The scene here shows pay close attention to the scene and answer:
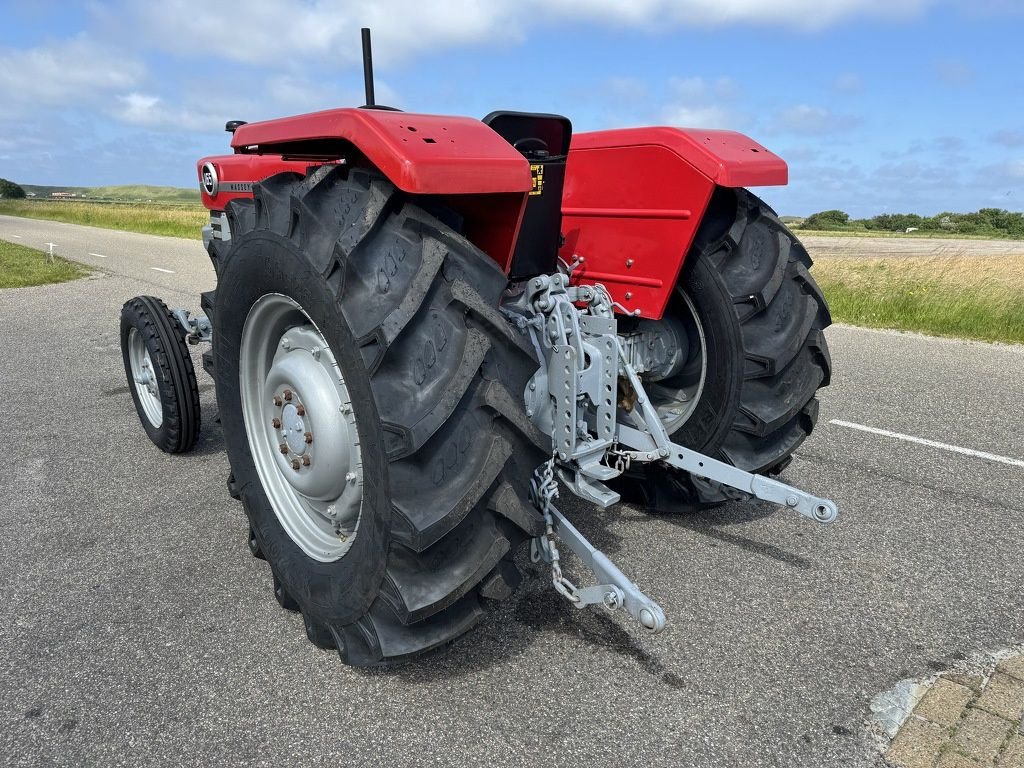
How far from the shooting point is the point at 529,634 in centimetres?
239

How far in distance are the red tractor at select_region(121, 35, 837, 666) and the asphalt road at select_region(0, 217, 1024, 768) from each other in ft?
0.72

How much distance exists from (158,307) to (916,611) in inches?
147

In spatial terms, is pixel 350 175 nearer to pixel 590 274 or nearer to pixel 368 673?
pixel 590 274

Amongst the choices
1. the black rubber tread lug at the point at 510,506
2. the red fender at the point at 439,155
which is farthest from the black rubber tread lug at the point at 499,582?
the red fender at the point at 439,155

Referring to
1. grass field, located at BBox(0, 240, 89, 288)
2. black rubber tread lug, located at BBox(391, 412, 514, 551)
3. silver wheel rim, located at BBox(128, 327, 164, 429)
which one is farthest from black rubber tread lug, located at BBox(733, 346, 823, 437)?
grass field, located at BBox(0, 240, 89, 288)

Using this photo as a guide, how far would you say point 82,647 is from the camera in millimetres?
2324

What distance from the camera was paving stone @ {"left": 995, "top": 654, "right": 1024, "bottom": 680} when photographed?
222 centimetres

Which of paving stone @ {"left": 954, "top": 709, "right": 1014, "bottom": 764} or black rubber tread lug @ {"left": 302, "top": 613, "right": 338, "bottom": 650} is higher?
black rubber tread lug @ {"left": 302, "top": 613, "right": 338, "bottom": 650}

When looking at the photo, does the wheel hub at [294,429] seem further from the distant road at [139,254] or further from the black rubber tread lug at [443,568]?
the distant road at [139,254]

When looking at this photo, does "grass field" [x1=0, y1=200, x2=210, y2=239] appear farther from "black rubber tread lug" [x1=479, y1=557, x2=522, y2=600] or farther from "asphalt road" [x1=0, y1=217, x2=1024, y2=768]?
"black rubber tread lug" [x1=479, y1=557, x2=522, y2=600]

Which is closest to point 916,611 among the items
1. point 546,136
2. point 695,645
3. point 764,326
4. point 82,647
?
point 695,645

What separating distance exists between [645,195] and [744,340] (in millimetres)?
649

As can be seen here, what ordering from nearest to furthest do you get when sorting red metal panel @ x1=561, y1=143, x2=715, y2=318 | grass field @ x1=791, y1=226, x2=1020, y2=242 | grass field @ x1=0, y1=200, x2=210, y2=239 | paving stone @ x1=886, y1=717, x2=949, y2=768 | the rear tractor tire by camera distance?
paving stone @ x1=886, y1=717, x2=949, y2=768 → red metal panel @ x1=561, y1=143, x2=715, y2=318 → the rear tractor tire → grass field @ x1=0, y1=200, x2=210, y2=239 → grass field @ x1=791, y1=226, x2=1020, y2=242

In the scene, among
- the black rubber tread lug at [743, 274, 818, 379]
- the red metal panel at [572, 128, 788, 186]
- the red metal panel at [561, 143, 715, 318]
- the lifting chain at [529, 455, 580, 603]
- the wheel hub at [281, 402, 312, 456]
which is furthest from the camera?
the black rubber tread lug at [743, 274, 818, 379]
